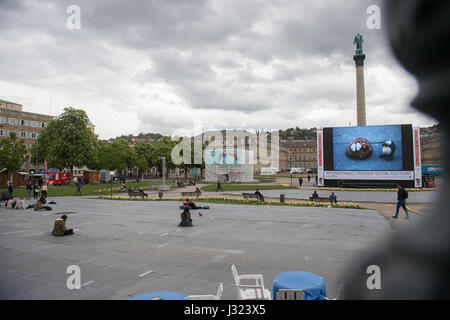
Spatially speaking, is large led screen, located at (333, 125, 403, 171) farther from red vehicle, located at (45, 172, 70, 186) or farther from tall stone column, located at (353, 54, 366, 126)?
red vehicle, located at (45, 172, 70, 186)

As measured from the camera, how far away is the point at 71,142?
5631 cm

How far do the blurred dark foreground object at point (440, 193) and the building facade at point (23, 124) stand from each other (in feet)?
276

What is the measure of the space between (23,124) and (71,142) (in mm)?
26919

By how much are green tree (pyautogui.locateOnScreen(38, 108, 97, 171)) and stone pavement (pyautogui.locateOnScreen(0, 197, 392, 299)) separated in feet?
140

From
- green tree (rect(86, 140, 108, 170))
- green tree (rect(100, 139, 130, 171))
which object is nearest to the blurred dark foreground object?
green tree (rect(86, 140, 108, 170))

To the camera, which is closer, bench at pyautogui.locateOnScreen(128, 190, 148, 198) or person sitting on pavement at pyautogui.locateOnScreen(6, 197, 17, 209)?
person sitting on pavement at pyautogui.locateOnScreen(6, 197, 17, 209)

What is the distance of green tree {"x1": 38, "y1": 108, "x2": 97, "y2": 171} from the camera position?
55062 millimetres

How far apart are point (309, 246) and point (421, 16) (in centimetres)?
1072

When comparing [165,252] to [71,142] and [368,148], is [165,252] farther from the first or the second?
[71,142]

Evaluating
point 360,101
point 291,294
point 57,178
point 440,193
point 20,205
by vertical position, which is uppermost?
point 360,101

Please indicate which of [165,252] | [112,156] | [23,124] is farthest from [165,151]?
[165,252]

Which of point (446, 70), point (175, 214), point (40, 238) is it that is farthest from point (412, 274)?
point (175, 214)

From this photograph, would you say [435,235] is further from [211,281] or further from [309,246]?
[309,246]

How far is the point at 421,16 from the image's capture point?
645 millimetres
